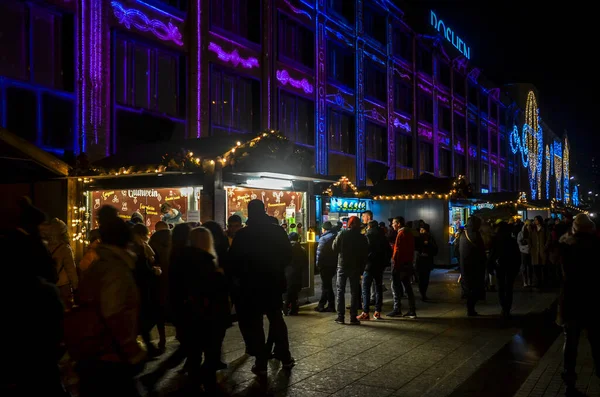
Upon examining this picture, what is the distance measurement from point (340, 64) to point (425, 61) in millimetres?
10994

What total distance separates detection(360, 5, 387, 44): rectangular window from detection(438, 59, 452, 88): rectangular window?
8.94m

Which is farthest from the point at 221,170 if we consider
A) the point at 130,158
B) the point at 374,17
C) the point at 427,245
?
the point at 374,17

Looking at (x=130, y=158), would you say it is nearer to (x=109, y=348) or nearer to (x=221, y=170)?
(x=221, y=170)

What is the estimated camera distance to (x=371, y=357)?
796 cm

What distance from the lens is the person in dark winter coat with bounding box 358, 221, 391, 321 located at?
35.5 ft

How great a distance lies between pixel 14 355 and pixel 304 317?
25.0 feet

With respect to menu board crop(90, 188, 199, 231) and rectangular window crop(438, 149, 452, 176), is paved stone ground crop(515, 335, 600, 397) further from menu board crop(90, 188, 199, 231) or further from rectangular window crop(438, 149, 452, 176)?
rectangular window crop(438, 149, 452, 176)

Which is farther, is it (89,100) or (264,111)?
(264,111)

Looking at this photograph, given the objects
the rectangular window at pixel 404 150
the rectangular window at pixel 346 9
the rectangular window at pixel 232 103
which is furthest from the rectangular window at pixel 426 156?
the rectangular window at pixel 232 103

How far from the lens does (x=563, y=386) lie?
6367 mm

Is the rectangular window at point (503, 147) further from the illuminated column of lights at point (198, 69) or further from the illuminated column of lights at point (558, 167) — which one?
the illuminated column of lights at point (198, 69)

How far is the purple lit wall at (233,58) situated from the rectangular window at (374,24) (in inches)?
394

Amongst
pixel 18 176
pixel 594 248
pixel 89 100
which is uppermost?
pixel 89 100

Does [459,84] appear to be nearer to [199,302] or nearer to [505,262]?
[505,262]
